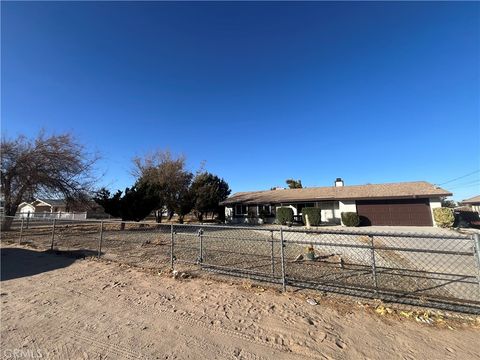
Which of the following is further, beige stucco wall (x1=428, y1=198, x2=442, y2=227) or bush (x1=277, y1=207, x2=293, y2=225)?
bush (x1=277, y1=207, x2=293, y2=225)

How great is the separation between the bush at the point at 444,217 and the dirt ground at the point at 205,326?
20.7 m

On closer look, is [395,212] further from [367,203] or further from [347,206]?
[347,206]

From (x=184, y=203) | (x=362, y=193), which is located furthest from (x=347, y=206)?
(x=184, y=203)

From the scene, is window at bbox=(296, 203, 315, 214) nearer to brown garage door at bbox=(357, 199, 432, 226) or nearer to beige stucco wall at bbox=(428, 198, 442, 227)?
brown garage door at bbox=(357, 199, 432, 226)

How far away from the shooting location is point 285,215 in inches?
960

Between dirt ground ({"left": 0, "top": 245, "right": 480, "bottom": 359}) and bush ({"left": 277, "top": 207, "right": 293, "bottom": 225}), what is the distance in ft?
64.4

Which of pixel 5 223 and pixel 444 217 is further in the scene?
pixel 444 217

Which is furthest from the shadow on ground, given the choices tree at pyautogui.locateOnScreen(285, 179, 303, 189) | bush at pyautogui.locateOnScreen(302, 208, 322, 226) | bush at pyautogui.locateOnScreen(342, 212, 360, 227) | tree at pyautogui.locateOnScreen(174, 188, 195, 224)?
Result: tree at pyautogui.locateOnScreen(285, 179, 303, 189)

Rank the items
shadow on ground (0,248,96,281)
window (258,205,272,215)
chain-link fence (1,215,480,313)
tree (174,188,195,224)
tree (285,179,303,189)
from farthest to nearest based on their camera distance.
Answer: tree (285,179,303,189) < tree (174,188,195,224) < window (258,205,272,215) < shadow on ground (0,248,96,281) < chain-link fence (1,215,480,313)

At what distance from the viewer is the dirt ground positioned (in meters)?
2.85

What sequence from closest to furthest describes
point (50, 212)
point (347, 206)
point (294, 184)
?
point (347, 206), point (50, 212), point (294, 184)

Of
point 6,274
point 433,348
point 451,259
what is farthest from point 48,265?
point 451,259

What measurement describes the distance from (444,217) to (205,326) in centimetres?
2326

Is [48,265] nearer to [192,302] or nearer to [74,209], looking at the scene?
Answer: [192,302]
